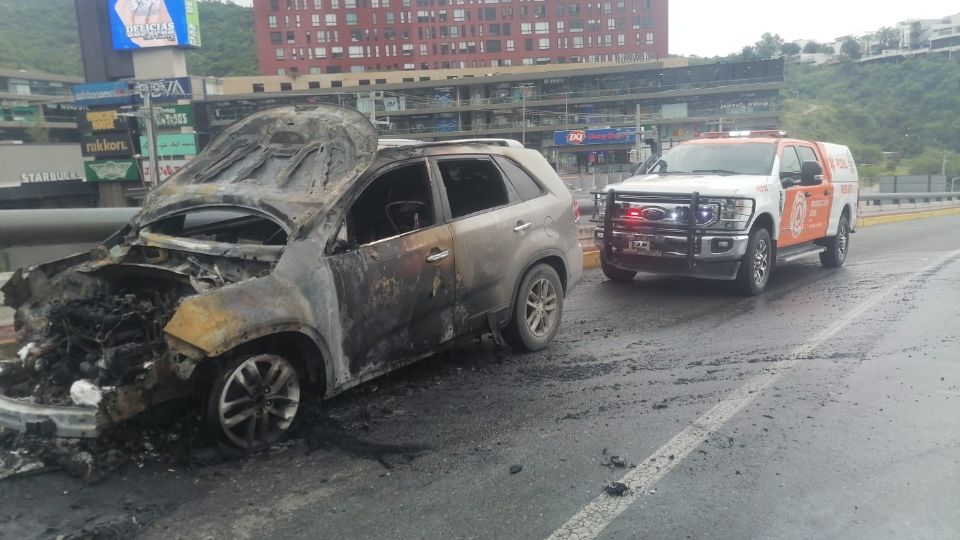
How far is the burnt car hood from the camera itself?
14.7 feet

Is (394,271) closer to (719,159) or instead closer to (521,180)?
(521,180)

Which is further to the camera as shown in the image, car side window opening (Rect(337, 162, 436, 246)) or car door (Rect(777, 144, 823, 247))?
car door (Rect(777, 144, 823, 247))

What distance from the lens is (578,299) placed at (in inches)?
A: 337

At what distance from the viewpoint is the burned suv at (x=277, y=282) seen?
360cm

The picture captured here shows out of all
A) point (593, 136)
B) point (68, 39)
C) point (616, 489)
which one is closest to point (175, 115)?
point (68, 39)

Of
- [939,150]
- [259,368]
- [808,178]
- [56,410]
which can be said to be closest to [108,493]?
[56,410]

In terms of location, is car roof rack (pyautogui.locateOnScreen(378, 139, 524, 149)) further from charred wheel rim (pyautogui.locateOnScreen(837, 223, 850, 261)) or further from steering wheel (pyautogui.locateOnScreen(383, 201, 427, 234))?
charred wheel rim (pyautogui.locateOnScreen(837, 223, 850, 261))

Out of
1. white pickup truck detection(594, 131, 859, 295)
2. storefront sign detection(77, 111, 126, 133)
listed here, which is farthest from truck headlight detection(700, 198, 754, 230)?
storefront sign detection(77, 111, 126, 133)

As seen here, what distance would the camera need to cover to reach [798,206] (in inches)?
382

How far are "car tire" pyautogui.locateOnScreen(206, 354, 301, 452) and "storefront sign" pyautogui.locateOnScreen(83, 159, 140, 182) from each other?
3158 inches

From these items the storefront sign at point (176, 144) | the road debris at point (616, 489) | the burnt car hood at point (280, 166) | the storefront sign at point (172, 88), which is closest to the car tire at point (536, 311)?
the burnt car hood at point (280, 166)

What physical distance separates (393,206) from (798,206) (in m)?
6.92

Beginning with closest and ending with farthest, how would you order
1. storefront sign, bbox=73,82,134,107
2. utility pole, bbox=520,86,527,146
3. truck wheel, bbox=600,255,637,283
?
1. truck wheel, bbox=600,255,637,283
2. utility pole, bbox=520,86,527,146
3. storefront sign, bbox=73,82,134,107

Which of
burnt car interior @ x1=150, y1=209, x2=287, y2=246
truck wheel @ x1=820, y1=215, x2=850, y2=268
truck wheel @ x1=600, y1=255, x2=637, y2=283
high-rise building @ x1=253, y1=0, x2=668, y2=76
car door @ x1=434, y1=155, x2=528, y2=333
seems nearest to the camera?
burnt car interior @ x1=150, y1=209, x2=287, y2=246
